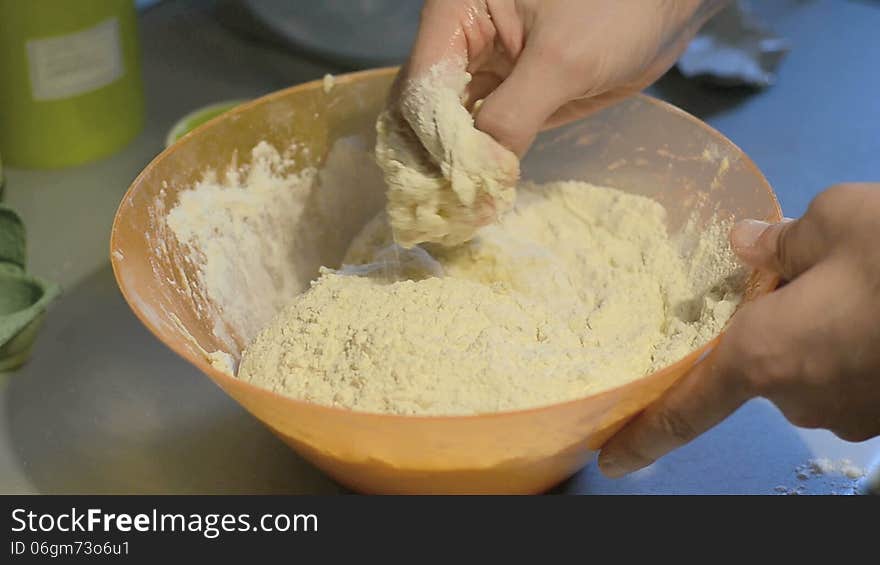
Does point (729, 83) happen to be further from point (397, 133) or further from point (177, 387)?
point (177, 387)

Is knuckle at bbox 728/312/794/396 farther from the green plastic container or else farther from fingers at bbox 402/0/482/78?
the green plastic container

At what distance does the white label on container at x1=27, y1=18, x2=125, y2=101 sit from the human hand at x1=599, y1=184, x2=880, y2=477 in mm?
856

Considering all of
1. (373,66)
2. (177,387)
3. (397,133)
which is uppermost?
(397,133)

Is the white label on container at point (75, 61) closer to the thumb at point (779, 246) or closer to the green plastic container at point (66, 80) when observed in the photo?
the green plastic container at point (66, 80)

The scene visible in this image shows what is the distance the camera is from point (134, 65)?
49.4 inches

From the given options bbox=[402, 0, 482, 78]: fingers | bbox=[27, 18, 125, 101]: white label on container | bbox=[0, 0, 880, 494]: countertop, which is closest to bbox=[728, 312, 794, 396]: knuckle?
bbox=[0, 0, 880, 494]: countertop

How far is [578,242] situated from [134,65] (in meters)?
0.69

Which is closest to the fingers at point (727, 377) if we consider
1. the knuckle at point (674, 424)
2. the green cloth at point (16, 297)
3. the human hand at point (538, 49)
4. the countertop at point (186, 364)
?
the knuckle at point (674, 424)

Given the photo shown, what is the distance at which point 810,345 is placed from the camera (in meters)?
0.65

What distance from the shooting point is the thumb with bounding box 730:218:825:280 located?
68 cm

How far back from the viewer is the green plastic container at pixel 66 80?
3.67 ft

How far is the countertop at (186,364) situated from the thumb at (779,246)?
230mm

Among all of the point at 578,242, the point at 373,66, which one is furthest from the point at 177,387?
the point at 373,66

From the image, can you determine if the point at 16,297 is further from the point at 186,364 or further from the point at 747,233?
the point at 747,233
